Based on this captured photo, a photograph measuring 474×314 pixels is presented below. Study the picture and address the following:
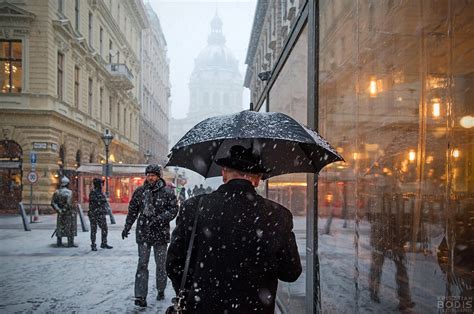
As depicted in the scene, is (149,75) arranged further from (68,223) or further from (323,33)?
(323,33)

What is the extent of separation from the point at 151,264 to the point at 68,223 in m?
3.32

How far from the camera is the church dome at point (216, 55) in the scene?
142m

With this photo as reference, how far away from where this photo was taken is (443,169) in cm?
197

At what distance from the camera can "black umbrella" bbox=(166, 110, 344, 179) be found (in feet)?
9.84

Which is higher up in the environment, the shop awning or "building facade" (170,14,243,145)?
"building facade" (170,14,243,145)

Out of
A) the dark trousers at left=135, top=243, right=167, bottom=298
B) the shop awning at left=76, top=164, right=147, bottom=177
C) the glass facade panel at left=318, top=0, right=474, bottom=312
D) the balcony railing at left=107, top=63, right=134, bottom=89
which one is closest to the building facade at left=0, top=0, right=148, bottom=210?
the shop awning at left=76, top=164, right=147, bottom=177

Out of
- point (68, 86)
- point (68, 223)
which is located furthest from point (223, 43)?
point (68, 223)

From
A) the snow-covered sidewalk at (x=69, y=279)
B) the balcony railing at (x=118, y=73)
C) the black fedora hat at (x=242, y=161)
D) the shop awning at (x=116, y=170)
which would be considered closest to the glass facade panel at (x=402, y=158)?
the black fedora hat at (x=242, y=161)

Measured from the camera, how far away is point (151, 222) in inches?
236

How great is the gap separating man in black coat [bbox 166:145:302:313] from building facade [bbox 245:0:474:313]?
602 millimetres

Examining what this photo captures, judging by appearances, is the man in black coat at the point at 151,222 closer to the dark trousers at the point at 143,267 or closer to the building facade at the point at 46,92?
the dark trousers at the point at 143,267

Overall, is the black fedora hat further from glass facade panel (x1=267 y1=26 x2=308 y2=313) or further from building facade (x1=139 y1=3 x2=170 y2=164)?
building facade (x1=139 y1=3 x2=170 y2=164)

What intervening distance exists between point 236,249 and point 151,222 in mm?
3674

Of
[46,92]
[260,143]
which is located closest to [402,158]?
[260,143]
